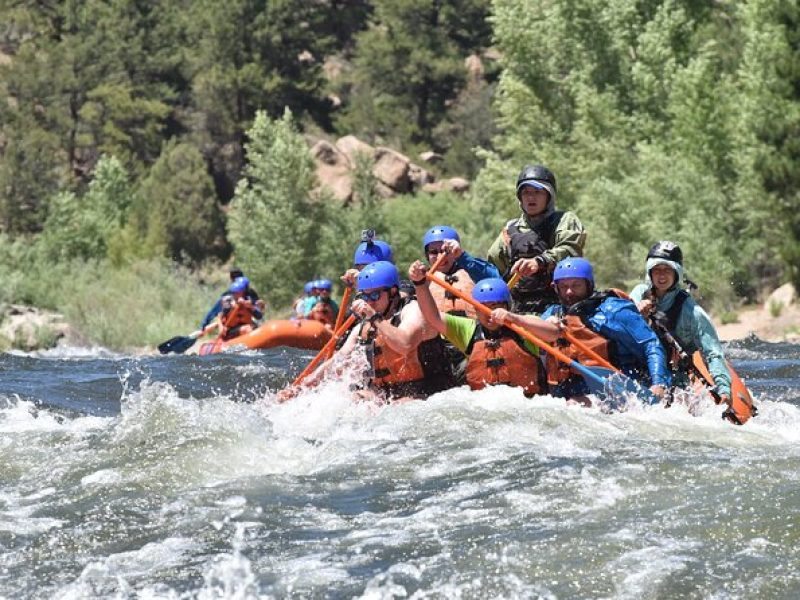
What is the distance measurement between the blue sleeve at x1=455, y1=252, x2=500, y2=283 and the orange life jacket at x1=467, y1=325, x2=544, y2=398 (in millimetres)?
1100

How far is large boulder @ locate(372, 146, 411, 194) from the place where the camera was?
147 ft

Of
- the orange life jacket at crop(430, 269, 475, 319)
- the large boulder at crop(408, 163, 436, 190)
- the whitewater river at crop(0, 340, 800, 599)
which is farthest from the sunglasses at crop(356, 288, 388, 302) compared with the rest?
the large boulder at crop(408, 163, 436, 190)

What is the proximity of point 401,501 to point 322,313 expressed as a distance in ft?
37.9

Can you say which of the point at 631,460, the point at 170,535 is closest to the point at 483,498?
the point at 631,460

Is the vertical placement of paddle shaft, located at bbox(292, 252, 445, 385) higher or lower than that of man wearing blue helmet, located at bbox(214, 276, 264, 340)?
higher

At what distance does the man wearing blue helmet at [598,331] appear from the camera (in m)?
8.80

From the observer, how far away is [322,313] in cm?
1797

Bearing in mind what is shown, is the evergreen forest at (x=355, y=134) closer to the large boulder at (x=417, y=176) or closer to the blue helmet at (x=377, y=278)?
the large boulder at (x=417, y=176)

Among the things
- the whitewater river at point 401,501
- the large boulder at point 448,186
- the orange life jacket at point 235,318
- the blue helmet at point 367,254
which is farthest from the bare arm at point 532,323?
the large boulder at point 448,186

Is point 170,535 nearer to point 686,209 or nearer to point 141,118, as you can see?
point 686,209

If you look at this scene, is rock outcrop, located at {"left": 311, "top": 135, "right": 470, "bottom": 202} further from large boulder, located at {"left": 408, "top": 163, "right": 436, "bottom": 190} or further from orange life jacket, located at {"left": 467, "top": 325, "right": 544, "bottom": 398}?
orange life jacket, located at {"left": 467, "top": 325, "right": 544, "bottom": 398}

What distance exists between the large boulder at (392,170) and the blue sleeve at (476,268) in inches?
1365

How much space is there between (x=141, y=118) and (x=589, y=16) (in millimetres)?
21671

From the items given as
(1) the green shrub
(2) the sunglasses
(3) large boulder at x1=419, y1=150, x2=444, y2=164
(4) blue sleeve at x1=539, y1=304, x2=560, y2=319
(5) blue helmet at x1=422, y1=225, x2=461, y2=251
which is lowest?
(1) the green shrub
